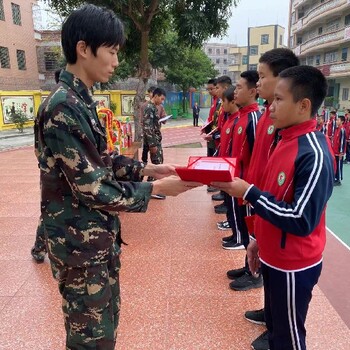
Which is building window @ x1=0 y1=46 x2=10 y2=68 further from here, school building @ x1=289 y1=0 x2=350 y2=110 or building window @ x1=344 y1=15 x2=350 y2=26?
building window @ x1=344 y1=15 x2=350 y2=26

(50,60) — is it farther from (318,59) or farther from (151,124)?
(318,59)

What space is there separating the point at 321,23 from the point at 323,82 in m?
31.8

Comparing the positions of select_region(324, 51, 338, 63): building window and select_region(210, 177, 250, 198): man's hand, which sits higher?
select_region(324, 51, 338, 63): building window

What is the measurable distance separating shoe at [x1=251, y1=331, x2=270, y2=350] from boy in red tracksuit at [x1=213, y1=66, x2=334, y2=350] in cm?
50

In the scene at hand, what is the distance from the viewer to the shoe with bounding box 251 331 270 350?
2.08 metres

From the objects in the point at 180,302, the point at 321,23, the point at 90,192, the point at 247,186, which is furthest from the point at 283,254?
the point at 321,23

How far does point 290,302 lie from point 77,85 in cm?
128

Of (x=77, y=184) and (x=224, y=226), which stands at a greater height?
(x=77, y=184)

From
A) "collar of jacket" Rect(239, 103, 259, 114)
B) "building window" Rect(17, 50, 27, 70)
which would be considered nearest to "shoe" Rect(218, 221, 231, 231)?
"collar of jacket" Rect(239, 103, 259, 114)

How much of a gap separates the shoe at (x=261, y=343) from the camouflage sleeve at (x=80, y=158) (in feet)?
4.70

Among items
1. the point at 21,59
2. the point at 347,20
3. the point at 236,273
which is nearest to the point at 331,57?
the point at 347,20

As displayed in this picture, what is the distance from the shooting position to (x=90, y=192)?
119cm

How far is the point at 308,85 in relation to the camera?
4.94 ft

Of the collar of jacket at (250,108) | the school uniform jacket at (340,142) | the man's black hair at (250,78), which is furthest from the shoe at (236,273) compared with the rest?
the school uniform jacket at (340,142)
